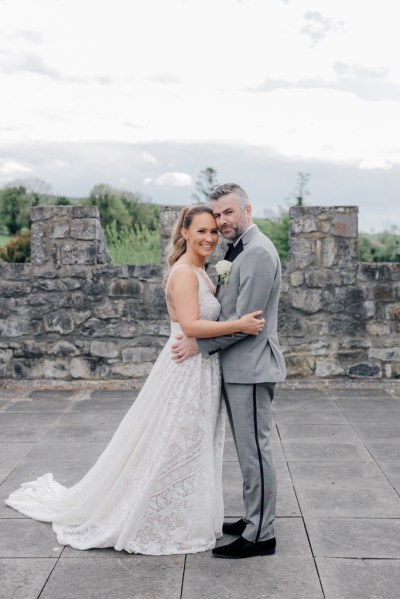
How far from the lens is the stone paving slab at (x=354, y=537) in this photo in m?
3.61

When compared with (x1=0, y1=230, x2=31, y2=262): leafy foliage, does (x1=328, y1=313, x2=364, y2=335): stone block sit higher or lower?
lower

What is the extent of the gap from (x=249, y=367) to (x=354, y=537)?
41.4 inches

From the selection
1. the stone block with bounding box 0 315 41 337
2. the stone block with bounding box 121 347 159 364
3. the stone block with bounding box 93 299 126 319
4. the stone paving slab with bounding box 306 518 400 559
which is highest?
the stone block with bounding box 93 299 126 319

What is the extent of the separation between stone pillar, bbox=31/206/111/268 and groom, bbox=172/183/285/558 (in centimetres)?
414

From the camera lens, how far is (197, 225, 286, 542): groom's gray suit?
3.50 meters

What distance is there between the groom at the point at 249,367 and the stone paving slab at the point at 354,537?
30cm

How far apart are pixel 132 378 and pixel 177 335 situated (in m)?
4.01

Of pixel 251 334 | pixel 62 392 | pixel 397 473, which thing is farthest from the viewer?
pixel 62 392

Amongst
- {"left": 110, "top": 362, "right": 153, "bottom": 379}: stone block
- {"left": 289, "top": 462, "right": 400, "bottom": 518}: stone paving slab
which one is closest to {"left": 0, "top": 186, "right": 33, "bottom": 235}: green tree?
{"left": 110, "top": 362, "right": 153, "bottom": 379}: stone block

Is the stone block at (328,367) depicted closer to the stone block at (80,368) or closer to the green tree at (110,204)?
the stone block at (80,368)

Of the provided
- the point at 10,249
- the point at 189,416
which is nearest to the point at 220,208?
the point at 189,416

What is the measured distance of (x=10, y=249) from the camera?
423 inches

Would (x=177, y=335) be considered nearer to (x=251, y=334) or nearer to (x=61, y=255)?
(x=251, y=334)

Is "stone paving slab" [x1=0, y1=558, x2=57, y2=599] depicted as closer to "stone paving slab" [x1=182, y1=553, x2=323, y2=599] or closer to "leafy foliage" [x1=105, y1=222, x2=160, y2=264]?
"stone paving slab" [x1=182, y1=553, x2=323, y2=599]
